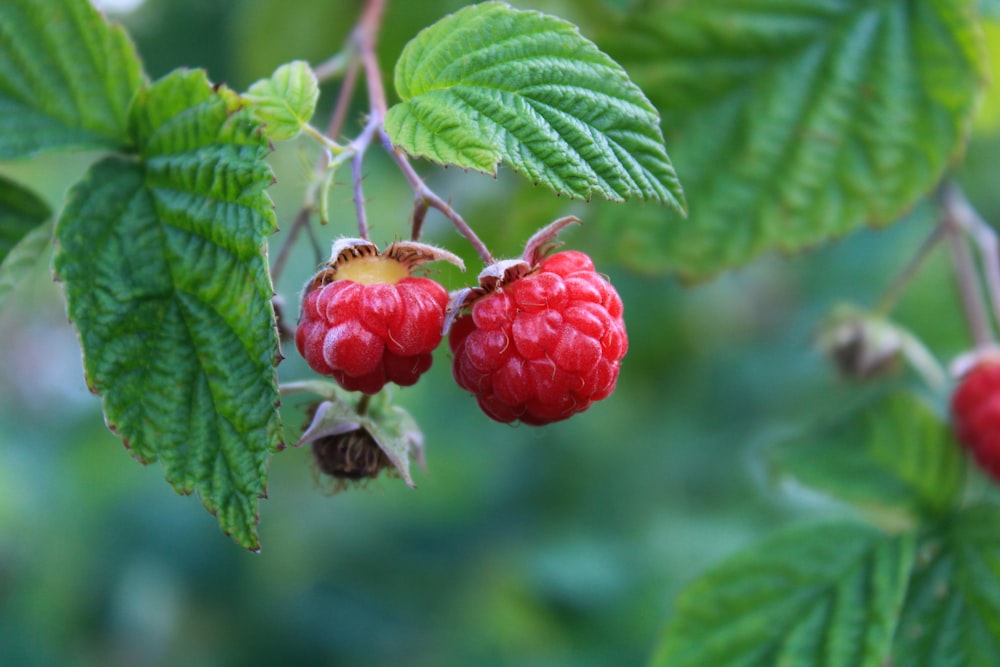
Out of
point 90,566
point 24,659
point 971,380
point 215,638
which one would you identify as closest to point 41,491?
point 90,566

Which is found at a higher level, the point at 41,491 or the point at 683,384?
the point at 683,384

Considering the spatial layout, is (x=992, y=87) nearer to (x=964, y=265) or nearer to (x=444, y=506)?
(x=964, y=265)

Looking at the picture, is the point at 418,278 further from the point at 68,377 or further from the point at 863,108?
the point at 68,377

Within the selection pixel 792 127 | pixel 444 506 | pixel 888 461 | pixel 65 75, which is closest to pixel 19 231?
pixel 65 75

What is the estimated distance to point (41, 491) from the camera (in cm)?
362

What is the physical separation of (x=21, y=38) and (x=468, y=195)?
4.60 feet

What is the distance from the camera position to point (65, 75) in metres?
1.38

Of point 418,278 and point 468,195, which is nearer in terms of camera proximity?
point 418,278

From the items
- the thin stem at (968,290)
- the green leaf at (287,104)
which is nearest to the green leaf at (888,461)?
the thin stem at (968,290)

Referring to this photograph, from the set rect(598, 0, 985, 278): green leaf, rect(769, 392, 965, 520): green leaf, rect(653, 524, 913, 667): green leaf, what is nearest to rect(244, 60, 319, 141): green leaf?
rect(598, 0, 985, 278): green leaf

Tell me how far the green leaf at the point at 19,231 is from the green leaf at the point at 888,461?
140cm

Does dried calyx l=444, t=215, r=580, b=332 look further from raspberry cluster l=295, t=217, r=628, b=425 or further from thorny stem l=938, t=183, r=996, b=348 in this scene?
thorny stem l=938, t=183, r=996, b=348

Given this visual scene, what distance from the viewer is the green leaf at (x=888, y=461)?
1860 mm

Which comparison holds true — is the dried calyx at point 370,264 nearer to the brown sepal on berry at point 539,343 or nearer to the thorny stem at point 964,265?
the brown sepal on berry at point 539,343
